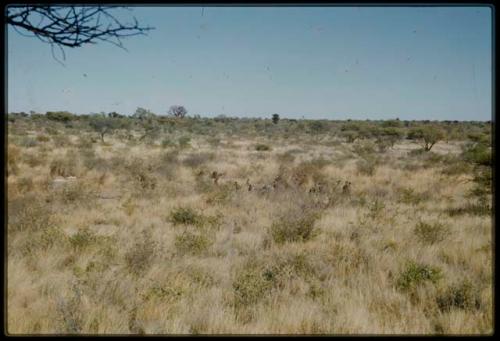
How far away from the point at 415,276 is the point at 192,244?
330 cm

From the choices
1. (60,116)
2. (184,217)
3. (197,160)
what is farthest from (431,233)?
(60,116)

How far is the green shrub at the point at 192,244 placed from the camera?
6657 mm

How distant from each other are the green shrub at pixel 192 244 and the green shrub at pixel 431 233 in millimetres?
3676

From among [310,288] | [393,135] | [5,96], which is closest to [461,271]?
[310,288]

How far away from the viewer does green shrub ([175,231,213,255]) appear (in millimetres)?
6657

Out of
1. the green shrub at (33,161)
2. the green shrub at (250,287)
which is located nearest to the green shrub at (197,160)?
the green shrub at (33,161)

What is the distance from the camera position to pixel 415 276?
5340mm

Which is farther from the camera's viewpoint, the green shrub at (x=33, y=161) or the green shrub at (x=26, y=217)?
the green shrub at (x=33, y=161)

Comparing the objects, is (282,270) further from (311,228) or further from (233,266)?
(311,228)

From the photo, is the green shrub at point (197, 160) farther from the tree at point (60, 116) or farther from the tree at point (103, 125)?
the tree at point (60, 116)

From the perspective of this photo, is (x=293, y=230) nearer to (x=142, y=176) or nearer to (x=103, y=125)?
(x=142, y=176)

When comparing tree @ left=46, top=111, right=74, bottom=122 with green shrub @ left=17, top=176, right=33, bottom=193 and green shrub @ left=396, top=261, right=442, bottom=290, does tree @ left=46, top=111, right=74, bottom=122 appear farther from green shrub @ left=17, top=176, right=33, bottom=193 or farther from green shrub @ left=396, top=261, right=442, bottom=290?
green shrub @ left=396, top=261, right=442, bottom=290

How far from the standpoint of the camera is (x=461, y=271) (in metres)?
5.91

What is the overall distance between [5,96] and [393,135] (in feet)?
125
